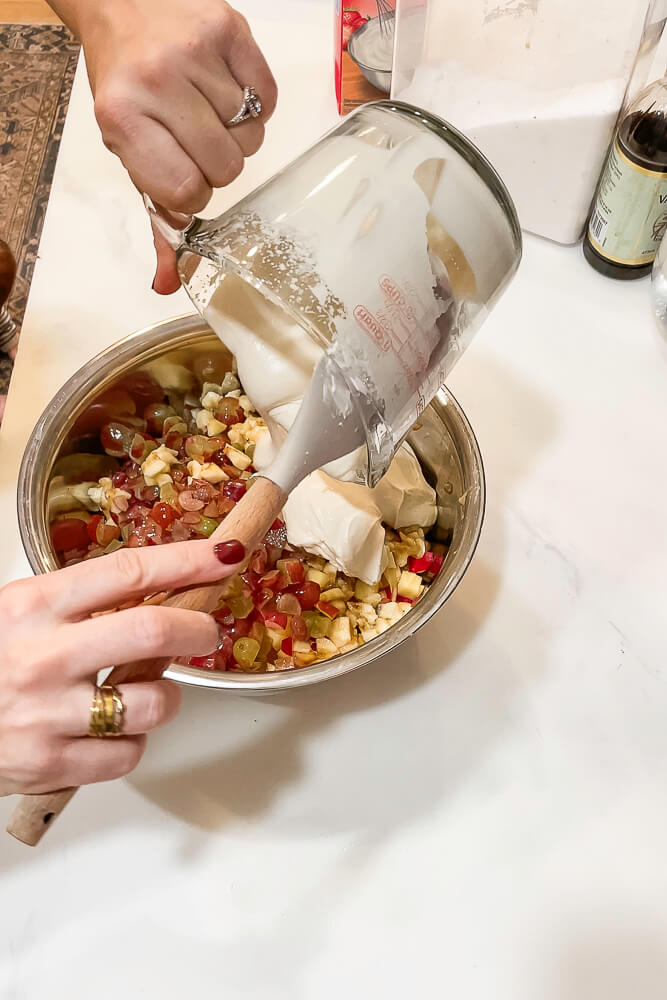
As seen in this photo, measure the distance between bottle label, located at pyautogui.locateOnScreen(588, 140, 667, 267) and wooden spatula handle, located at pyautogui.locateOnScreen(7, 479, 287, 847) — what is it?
64 cm

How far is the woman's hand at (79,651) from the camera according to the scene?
49cm

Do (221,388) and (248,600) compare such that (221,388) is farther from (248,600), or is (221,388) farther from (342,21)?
(342,21)

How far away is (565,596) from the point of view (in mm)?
867

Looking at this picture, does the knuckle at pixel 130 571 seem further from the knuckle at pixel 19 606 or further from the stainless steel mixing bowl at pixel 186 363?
the stainless steel mixing bowl at pixel 186 363

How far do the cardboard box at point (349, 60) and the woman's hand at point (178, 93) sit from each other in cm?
52

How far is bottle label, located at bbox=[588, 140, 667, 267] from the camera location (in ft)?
3.08

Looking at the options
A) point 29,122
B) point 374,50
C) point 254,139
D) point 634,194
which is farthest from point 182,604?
point 29,122

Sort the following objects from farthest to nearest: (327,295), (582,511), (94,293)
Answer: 1. (94,293)
2. (582,511)
3. (327,295)

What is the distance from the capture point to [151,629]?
0.49 m

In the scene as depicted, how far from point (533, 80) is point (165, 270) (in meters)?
0.52

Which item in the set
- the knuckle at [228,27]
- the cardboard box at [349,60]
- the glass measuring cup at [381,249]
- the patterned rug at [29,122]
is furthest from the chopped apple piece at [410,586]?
the patterned rug at [29,122]

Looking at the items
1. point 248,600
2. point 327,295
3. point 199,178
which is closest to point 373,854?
point 248,600

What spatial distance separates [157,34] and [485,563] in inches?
24.0

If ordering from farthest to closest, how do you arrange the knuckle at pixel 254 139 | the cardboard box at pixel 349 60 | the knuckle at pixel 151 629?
the cardboard box at pixel 349 60 → the knuckle at pixel 254 139 → the knuckle at pixel 151 629
